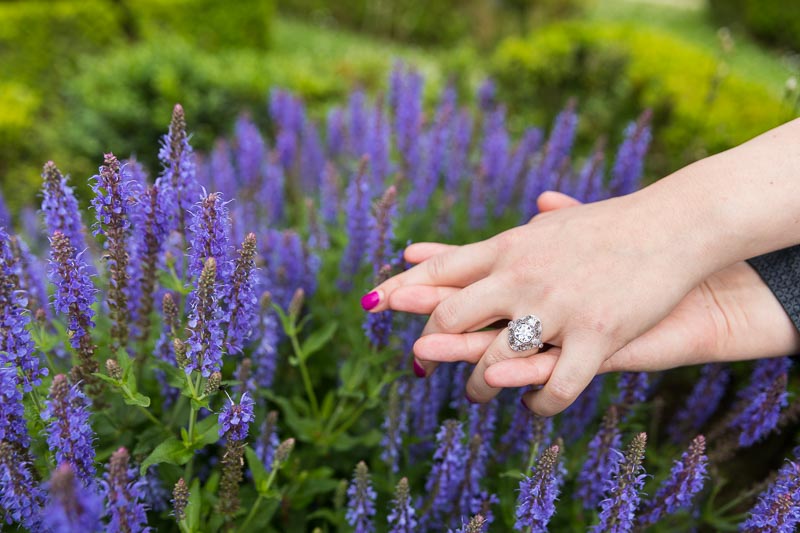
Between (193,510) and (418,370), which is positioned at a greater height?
(418,370)

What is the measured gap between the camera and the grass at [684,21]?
1437 cm

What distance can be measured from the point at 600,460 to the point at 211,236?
155cm

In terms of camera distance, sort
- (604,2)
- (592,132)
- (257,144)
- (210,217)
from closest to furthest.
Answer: (210,217) → (257,144) → (592,132) → (604,2)

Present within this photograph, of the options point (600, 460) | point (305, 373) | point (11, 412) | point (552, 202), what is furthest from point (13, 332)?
point (552, 202)

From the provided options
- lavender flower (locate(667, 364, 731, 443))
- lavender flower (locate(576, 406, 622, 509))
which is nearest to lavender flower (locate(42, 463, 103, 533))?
lavender flower (locate(576, 406, 622, 509))

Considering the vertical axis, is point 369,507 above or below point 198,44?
below

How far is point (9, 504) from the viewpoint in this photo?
1.59 metres

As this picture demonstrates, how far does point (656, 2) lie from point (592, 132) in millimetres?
20100

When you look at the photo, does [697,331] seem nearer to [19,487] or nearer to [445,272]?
[445,272]

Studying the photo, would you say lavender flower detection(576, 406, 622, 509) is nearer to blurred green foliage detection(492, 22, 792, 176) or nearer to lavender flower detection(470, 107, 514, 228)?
lavender flower detection(470, 107, 514, 228)

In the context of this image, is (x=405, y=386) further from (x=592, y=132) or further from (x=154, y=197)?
(x=592, y=132)

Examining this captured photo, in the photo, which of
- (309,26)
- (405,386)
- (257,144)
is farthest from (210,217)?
(309,26)

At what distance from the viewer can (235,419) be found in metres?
1.75

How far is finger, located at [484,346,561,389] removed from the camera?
6.14 feet
